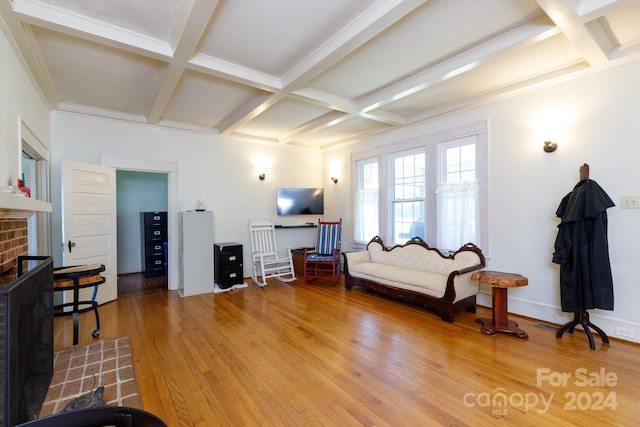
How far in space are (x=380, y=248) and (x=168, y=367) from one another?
3364mm

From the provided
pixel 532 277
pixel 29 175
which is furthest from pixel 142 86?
pixel 532 277

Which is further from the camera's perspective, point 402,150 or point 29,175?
point 402,150

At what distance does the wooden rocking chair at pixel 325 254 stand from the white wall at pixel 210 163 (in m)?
0.89

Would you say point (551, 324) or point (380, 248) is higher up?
point (380, 248)

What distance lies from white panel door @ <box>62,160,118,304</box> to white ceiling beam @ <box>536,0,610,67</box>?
5.00 meters

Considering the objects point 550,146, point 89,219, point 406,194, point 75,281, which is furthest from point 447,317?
point 89,219

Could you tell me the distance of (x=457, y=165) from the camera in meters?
3.97

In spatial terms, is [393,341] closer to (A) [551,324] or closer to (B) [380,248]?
(A) [551,324]

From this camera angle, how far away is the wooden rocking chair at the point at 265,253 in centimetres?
523

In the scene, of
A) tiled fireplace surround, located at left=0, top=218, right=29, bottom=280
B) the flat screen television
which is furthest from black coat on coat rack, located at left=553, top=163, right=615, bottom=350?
tiled fireplace surround, located at left=0, top=218, right=29, bottom=280

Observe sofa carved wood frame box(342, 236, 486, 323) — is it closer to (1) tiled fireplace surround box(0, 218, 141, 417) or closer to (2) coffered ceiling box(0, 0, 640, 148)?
(2) coffered ceiling box(0, 0, 640, 148)

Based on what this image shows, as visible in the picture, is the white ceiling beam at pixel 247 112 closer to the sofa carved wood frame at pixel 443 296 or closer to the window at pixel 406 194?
the window at pixel 406 194

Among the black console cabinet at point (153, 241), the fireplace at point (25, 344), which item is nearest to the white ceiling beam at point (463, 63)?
the fireplace at point (25, 344)

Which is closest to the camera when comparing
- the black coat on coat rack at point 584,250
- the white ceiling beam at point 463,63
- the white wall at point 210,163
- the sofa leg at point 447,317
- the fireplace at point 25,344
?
the fireplace at point 25,344
